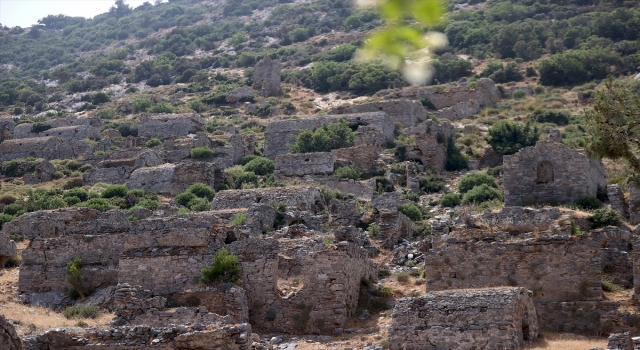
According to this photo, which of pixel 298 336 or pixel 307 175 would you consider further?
pixel 307 175

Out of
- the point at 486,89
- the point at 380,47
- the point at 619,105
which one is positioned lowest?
the point at 486,89

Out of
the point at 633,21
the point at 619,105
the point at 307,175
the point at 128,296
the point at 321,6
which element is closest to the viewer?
the point at 619,105

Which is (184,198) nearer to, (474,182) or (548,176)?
(474,182)

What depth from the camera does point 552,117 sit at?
4219 centimetres

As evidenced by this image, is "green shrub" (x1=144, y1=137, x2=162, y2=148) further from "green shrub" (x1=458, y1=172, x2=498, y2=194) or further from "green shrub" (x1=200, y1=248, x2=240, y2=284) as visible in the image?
"green shrub" (x1=200, y1=248, x2=240, y2=284)

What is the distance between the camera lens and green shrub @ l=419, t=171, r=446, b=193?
30.2m

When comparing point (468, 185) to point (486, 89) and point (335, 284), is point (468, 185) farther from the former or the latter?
point (486, 89)

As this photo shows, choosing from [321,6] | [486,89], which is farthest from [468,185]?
[321,6]

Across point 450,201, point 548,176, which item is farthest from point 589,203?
point 450,201

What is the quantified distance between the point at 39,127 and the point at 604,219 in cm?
3367

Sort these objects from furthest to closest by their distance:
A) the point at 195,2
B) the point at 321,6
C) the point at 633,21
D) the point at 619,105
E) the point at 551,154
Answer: the point at 195,2 < the point at 321,6 < the point at 633,21 < the point at 551,154 < the point at 619,105

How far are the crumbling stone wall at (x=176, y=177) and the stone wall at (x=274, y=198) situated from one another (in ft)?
17.8

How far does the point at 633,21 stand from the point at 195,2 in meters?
87.7

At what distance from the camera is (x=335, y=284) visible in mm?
17281
